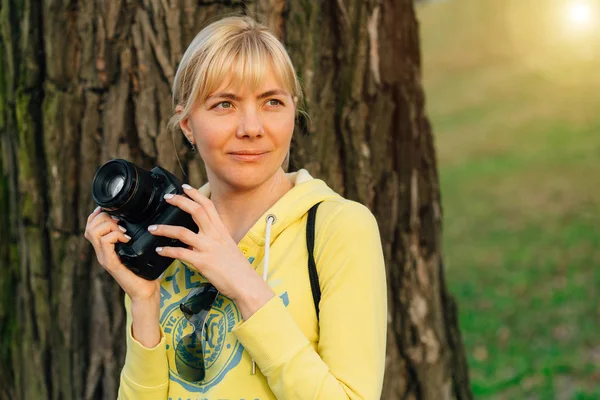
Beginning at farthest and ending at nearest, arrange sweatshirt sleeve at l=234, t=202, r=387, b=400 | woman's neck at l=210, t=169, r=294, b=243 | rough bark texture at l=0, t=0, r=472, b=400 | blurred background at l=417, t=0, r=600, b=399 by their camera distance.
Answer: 1. blurred background at l=417, t=0, r=600, b=399
2. rough bark texture at l=0, t=0, r=472, b=400
3. woman's neck at l=210, t=169, r=294, b=243
4. sweatshirt sleeve at l=234, t=202, r=387, b=400

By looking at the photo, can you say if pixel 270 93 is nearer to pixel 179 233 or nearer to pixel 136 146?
pixel 179 233

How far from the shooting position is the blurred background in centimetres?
552

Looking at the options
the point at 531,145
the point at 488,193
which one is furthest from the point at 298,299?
the point at 531,145

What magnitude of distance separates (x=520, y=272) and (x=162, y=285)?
5.35 meters

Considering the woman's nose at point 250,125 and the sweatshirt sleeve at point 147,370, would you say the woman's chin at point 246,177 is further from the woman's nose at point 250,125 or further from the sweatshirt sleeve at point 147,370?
the sweatshirt sleeve at point 147,370

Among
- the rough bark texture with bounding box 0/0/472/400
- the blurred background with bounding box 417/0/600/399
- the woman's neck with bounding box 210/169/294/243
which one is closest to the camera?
the woman's neck with bounding box 210/169/294/243

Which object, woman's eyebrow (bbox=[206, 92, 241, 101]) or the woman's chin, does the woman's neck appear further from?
woman's eyebrow (bbox=[206, 92, 241, 101])

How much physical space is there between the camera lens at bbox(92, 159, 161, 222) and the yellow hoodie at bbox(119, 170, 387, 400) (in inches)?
9.7

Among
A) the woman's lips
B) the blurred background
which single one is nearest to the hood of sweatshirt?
the woman's lips

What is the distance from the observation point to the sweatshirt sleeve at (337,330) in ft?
5.82

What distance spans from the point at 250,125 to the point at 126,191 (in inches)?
12.6

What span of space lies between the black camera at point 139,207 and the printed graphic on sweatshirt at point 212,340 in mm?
143

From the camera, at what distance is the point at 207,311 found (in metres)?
1.97

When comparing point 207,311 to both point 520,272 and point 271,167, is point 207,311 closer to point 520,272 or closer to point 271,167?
point 271,167
